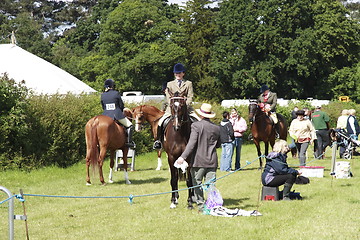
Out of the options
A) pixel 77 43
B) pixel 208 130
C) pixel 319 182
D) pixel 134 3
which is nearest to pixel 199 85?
pixel 134 3

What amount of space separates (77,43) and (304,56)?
36825 mm

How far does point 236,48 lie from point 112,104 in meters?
45.7

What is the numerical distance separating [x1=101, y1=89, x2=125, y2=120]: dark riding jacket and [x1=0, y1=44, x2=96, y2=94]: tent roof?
11.3 m

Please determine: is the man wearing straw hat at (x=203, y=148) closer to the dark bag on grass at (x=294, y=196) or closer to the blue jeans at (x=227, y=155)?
the dark bag on grass at (x=294, y=196)

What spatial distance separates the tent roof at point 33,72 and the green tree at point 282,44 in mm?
32518

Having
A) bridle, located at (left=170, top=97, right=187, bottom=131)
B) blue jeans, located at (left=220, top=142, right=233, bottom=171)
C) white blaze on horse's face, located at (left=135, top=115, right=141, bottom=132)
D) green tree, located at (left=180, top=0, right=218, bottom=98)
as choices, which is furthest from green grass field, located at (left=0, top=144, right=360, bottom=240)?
green tree, located at (left=180, top=0, right=218, bottom=98)

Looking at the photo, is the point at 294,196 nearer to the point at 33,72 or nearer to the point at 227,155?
the point at 227,155

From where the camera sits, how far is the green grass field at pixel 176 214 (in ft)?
30.4

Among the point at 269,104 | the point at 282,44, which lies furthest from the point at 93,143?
the point at 282,44

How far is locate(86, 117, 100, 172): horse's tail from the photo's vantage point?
15562 millimetres

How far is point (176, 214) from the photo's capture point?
1094cm

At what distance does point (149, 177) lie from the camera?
1814 centimetres

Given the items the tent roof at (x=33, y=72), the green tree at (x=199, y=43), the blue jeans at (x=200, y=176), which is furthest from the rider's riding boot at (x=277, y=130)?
the green tree at (x=199, y=43)

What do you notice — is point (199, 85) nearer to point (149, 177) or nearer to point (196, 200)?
point (149, 177)
